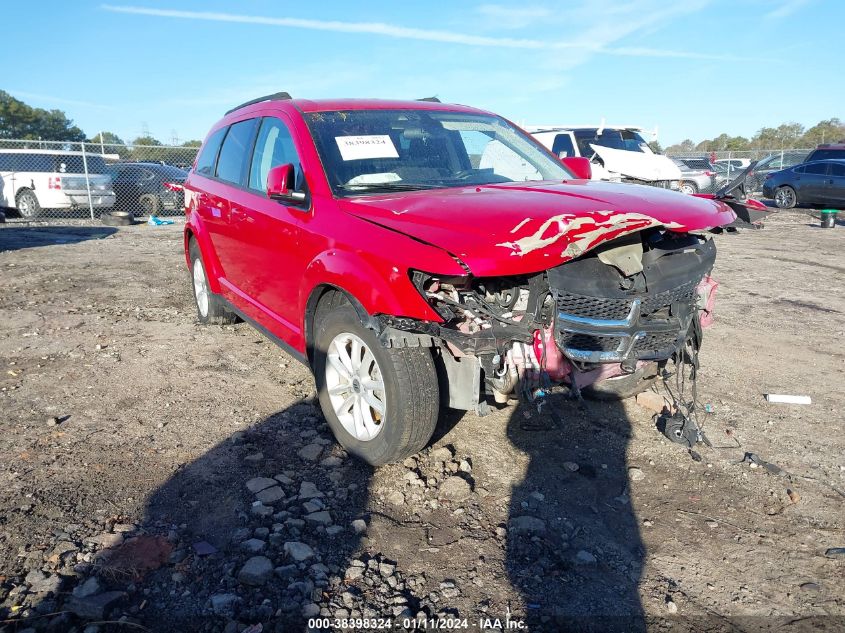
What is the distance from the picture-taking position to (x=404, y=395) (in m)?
3.05

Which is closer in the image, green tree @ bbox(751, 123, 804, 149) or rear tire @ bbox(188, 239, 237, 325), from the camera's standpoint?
rear tire @ bbox(188, 239, 237, 325)

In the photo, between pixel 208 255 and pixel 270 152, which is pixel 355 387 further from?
pixel 208 255

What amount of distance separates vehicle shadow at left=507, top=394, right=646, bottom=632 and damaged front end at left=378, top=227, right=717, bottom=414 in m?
0.51

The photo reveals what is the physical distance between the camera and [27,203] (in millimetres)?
15312

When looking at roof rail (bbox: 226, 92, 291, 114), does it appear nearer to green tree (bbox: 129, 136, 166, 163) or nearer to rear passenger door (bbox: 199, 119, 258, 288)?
rear passenger door (bbox: 199, 119, 258, 288)

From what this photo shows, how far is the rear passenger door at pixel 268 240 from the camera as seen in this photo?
151 inches

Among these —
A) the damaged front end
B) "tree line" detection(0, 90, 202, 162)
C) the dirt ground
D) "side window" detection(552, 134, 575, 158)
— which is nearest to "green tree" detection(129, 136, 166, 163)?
"side window" detection(552, 134, 575, 158)

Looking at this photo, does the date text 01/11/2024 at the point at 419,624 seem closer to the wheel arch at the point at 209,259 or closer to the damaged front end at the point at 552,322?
the damaged front end at the point at 552,322

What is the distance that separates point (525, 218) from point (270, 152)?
2.18 metres

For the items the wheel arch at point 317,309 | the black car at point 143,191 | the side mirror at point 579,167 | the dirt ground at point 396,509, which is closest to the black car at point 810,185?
the dirt ground at point 396,509

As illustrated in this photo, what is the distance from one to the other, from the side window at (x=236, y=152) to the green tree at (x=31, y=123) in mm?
50686

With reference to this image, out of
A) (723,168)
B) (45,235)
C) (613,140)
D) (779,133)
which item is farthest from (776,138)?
(45,235)

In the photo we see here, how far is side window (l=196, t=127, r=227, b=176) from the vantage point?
543 cm

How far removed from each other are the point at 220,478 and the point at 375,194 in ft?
5.56
